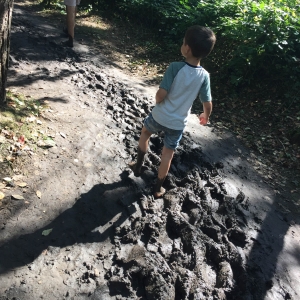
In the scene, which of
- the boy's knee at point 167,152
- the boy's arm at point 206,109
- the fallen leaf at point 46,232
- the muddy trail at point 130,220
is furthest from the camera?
the boy's knee at point 167,152

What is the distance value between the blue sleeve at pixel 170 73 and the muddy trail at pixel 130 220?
1.27m

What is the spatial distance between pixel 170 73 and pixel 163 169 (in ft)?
3.50

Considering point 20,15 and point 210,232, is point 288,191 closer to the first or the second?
point 210,232

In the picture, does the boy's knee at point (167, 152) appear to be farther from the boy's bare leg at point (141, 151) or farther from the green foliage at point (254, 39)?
the green foliage at point (254, 39)

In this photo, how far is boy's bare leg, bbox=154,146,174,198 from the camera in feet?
11.3

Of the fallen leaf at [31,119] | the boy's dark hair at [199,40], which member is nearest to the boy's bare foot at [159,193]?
the boy's dark hair at [199,40]

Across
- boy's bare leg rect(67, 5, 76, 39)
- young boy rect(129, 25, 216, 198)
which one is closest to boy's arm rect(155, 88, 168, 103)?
young boy rect(129, 25, 216, 198)

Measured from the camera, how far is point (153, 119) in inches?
129

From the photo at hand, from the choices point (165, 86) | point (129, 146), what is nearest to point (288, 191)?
point (129, 146)

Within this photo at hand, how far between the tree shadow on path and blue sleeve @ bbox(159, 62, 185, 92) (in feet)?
4.19

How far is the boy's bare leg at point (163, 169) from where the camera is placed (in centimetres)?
343

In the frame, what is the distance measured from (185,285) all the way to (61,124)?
271 cm

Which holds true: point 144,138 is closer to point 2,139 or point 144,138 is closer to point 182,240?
point 182,240

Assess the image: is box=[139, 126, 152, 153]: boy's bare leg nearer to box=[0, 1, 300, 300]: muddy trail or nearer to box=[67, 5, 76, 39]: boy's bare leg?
box=[0, 1, 300, 300]: muddy trail
